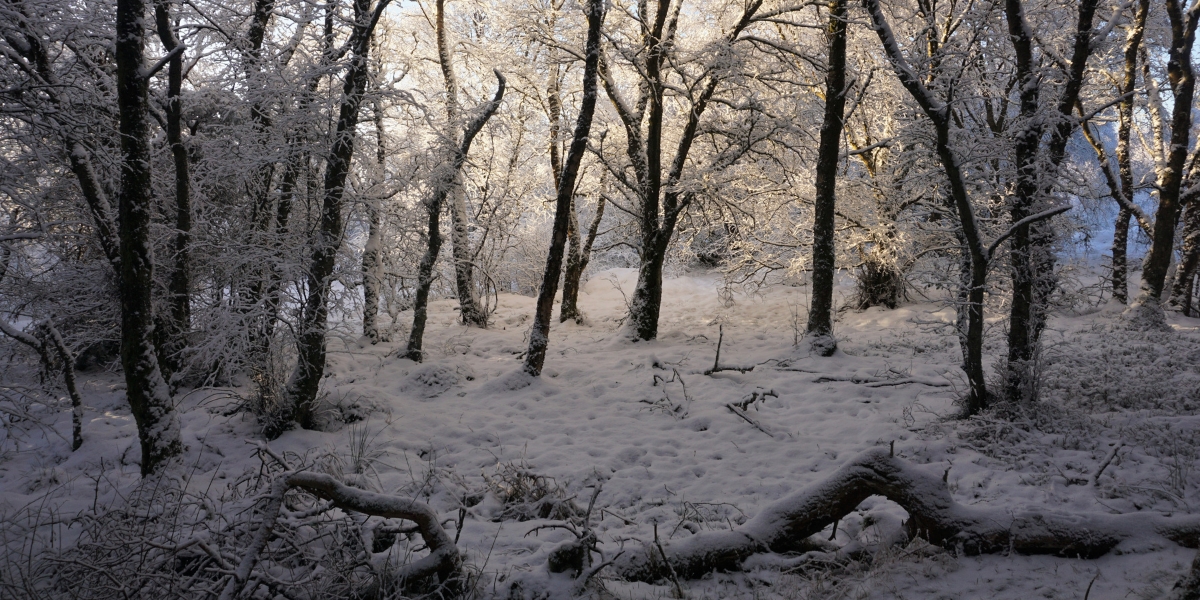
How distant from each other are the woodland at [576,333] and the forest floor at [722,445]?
0.05 m

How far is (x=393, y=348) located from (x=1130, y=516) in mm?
10935

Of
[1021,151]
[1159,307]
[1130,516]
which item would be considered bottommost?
[1130,516]

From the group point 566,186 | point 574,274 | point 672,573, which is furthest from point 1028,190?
point 574,274

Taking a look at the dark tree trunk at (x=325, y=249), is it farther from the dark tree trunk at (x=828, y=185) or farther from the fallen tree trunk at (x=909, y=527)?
the dark tree trunk at (x=828, y=185)

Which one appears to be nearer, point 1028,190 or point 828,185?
point 1028,190

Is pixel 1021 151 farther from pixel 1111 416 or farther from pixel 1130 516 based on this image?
pixel 1130 516

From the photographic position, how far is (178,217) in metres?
8.00

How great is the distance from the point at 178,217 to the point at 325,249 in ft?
7.81

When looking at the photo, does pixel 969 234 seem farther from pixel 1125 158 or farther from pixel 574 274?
pixel 1125 158

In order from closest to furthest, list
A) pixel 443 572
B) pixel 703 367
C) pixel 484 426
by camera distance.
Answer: pixel 443 572 < pixel 484 426 < pixel 703 367

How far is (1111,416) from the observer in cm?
596

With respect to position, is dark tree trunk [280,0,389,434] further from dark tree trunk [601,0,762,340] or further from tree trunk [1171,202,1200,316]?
tree trunk [1171,202,1200,316]

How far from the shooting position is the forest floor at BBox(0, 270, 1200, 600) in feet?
11.7

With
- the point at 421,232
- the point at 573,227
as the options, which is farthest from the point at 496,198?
the point at 421,232
